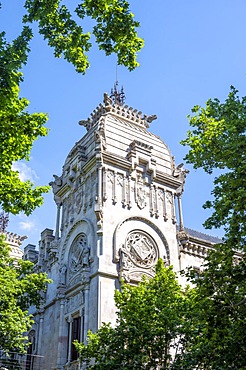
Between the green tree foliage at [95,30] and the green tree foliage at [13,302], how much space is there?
460 inches

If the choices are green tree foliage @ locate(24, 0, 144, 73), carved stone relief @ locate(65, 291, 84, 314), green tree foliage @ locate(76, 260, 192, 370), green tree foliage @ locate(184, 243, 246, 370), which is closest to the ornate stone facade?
carved stone relief @ locate(65, 291, 84, 314)

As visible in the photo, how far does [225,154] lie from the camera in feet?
47.2

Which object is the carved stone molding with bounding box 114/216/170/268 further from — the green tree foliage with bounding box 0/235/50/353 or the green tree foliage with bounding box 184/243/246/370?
the green tree foliage with bounding box 184/243/246/370

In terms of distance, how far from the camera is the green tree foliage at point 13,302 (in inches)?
752

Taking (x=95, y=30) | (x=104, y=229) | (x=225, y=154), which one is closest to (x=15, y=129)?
(x=95, y=30)

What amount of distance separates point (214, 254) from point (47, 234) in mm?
20826

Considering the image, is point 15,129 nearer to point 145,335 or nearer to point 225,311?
point 225,311

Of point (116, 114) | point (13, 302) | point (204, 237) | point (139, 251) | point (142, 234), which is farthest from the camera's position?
point (204, 237)

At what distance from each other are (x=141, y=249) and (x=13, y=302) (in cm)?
952

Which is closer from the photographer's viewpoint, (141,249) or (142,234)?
(141,249)

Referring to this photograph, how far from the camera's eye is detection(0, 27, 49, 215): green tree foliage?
11.0 meters

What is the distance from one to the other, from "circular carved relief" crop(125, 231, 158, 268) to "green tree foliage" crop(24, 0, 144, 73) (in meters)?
15.4

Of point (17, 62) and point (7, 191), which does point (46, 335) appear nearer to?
point (7, 191)

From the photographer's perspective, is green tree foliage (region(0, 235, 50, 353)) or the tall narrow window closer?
green tree foliage (region(0, 235, 50, 353))
